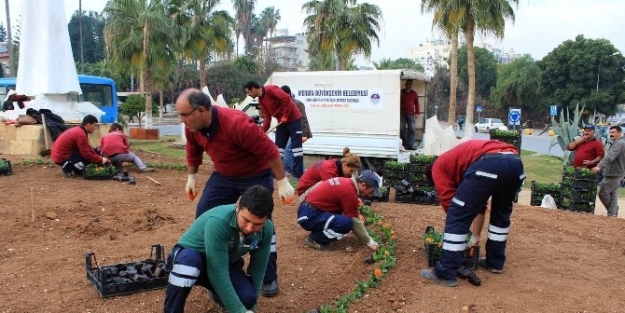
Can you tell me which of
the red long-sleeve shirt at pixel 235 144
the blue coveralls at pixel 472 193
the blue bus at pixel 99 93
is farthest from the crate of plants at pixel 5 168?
the blue bus at pixel 99 93

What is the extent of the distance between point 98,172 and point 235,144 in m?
6.32

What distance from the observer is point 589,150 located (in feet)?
29.5

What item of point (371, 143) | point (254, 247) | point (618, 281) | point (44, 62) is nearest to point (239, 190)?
point (254, 247)

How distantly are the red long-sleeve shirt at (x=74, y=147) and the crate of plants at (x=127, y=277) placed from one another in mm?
5291

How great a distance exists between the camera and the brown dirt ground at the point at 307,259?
13.7 feet

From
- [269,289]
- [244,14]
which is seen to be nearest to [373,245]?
[269,289]

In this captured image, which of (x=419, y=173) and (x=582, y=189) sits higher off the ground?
(x=419, y=173)

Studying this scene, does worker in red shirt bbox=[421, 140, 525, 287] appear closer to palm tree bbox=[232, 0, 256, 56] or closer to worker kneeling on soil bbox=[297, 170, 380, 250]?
worker kneeling on soil bbox=[297, 170, 380, 250]

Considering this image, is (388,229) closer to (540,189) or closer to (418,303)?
(418,303)

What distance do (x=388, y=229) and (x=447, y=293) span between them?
1.80m

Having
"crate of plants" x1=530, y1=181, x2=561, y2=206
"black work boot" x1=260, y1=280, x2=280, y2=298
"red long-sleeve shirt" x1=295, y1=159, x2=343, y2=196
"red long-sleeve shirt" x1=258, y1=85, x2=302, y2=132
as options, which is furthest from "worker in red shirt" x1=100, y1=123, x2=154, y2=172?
"crate of plants" x1=530, y1=181, x2=561, y2=206

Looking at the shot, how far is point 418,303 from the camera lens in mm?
4215

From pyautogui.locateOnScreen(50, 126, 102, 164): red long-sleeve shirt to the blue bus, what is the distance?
12.4 metres

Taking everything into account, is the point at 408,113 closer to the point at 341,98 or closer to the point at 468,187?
the point at 341,98
